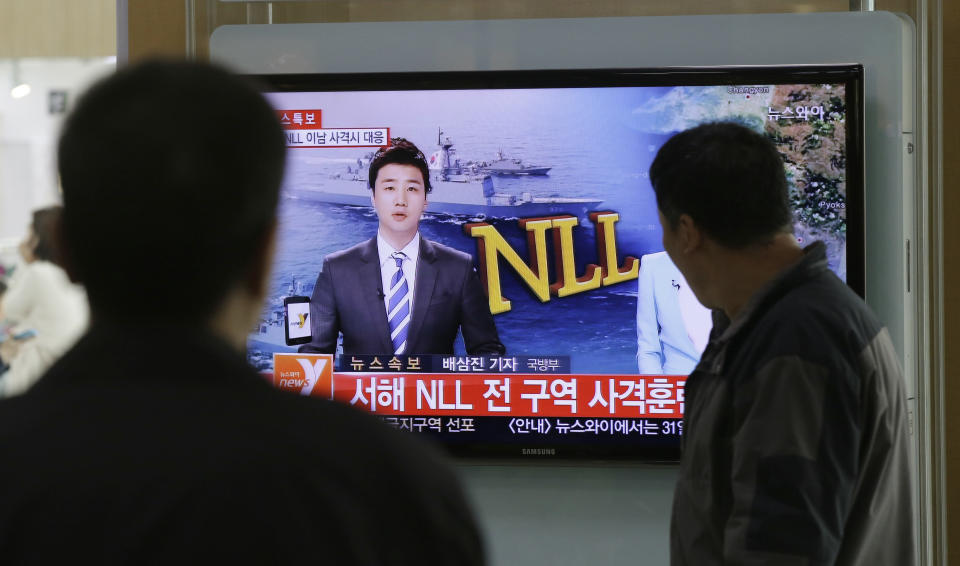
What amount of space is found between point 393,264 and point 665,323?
0.82m

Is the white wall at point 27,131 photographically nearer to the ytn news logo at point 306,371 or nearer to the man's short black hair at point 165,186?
the ytn news logo at point 306,371

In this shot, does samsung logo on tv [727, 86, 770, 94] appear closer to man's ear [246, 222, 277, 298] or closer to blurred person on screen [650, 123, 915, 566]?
blurred person on screen [650, 123, 915, 566]

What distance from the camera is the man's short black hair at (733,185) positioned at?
1580mm

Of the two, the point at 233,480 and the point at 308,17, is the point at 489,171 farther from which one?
the point at 233,480

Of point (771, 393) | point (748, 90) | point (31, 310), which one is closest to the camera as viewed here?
point (771, 393)

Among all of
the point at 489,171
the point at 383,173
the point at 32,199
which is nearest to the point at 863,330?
the point at 489,171

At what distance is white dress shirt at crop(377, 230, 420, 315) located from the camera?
2.83 m

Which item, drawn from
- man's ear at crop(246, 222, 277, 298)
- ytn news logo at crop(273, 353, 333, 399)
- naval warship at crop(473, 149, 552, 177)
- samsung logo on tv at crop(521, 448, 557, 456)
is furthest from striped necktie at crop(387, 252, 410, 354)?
man's ear at crop(246, 222, 277, 298)

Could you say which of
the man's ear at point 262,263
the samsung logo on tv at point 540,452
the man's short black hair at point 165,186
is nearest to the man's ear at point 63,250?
the man's short black hair at point 165,186

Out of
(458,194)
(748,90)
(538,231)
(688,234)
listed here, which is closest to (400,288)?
(458,194)

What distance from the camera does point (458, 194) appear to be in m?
2.80

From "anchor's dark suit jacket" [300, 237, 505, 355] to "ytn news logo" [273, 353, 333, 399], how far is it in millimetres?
30

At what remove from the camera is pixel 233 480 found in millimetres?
631

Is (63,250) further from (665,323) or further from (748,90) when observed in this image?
(748,90)
